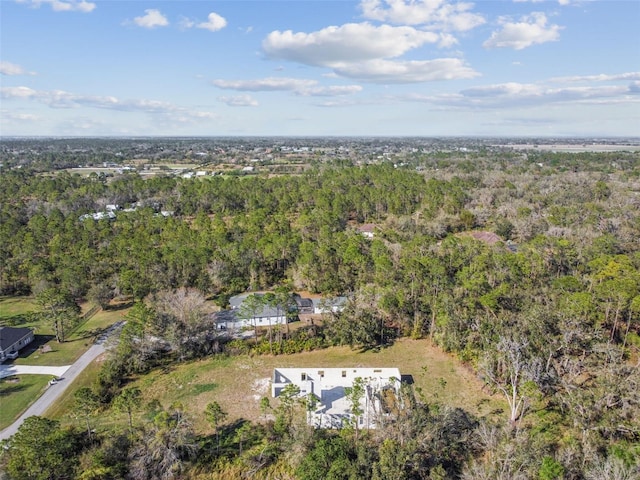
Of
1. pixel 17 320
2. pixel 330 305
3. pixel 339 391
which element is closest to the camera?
pixel 339 391

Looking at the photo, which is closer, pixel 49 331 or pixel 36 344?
pixel 36 344

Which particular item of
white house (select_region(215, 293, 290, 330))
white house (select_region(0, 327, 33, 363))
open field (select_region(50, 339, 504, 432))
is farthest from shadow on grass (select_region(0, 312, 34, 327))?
white house (select_region(215, 293, 290, 330))

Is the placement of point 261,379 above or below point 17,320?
below

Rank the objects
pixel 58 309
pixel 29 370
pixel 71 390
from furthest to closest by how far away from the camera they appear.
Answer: pixel 58 309 < pixel 29 370 < pixel 71 390

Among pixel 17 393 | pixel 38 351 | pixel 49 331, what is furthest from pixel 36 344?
pixel 17 393

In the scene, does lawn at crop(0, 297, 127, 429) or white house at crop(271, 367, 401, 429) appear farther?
lawn at crop(0, 297, 127, 429)

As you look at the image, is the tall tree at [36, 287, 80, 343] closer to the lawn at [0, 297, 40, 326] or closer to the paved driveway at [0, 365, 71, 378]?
the paved driveway at [0, 365, 71, 378]

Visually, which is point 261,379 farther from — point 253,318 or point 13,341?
point 13,341

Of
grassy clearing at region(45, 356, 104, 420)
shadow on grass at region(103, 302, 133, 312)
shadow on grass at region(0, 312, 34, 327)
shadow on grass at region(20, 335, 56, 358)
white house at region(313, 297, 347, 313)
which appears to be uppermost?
white house at region(313, 297, 347, 313)
